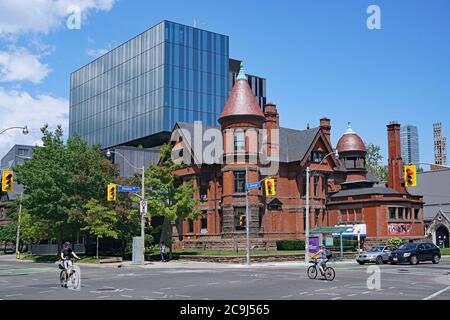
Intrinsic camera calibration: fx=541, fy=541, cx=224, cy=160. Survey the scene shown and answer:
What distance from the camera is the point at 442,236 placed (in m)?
71.9

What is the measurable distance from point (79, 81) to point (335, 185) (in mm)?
68988

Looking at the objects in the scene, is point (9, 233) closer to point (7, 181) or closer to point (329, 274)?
point (7, 181)

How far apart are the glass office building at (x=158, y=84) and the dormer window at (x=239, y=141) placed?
3933cm

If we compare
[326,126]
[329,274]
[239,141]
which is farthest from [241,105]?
[329,274]

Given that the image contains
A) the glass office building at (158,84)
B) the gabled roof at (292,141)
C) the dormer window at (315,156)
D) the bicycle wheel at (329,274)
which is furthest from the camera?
the glass office building at (158,84)

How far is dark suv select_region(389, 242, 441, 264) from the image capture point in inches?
1506

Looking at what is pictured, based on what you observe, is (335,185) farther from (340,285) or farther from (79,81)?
(79,81)

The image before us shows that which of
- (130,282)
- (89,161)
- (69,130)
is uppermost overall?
(69,130)

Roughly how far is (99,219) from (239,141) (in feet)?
52.6

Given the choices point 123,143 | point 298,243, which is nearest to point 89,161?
point 298,243

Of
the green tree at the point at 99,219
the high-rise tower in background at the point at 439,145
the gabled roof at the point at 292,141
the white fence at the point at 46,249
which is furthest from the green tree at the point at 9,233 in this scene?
the high-rise tower in background at the point at 439,145

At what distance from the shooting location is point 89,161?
49000mm

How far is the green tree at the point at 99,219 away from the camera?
44.4 m

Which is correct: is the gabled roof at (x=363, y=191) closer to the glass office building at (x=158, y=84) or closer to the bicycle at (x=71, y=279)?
the glass office building at (x=158, y=84)
